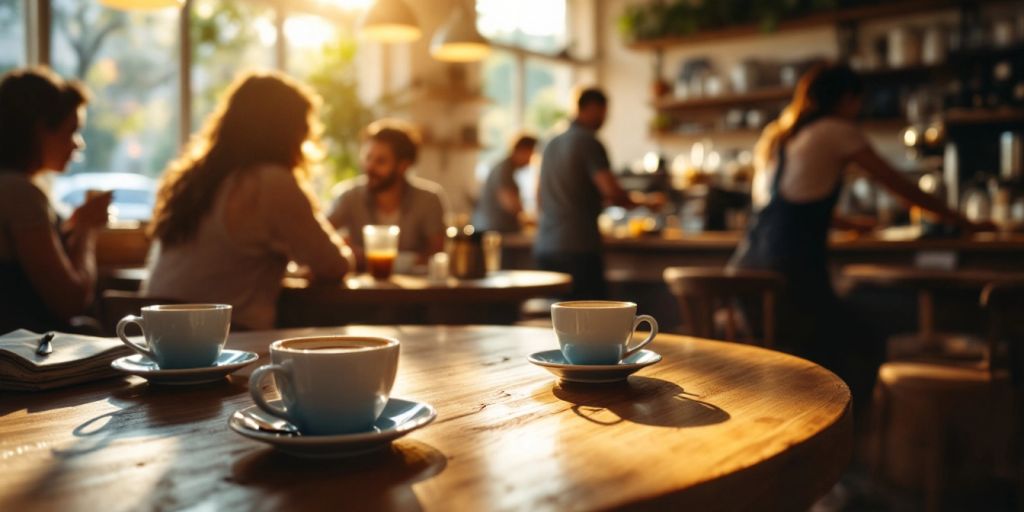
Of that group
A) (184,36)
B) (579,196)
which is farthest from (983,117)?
(184,36)

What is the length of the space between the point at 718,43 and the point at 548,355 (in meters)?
7.25

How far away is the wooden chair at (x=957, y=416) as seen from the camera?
2285 millimetres

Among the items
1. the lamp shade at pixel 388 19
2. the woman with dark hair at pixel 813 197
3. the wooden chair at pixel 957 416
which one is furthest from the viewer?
the lamp shade at pixel 388 19

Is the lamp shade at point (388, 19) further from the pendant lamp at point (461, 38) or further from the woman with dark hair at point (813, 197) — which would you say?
the woman with dark hair at point (813, 197)

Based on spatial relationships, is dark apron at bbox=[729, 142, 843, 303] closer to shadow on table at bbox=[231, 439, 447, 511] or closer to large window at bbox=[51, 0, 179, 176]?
shadow on table at bbox=[231, 439, 447, 511]

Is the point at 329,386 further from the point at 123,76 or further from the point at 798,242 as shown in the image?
the point at 123,76

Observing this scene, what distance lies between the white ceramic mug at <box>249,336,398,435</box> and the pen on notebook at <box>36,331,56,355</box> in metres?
0.46

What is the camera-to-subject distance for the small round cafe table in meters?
2.42

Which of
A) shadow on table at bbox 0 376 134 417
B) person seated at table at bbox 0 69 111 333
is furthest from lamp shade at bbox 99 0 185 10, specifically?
shadow on table at bbox 0 376 134 417

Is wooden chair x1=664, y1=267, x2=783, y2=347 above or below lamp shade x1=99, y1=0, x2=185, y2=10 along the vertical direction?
below

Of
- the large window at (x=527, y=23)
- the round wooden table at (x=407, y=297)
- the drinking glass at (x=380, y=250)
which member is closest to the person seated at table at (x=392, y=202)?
the round wooden table at (x=407, y=297)

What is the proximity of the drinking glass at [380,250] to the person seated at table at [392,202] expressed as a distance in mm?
829

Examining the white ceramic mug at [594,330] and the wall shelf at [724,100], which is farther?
the wall shelf at [724,100]

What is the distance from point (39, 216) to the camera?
238 centimetres
